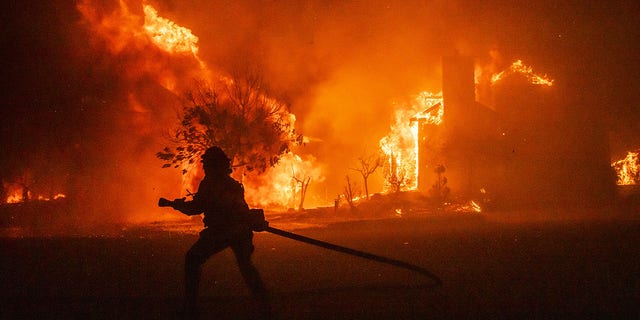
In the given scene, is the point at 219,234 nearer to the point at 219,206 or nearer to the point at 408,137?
the point at 219,206

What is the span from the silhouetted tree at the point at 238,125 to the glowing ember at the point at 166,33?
14.4 feet

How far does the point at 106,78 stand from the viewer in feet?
111

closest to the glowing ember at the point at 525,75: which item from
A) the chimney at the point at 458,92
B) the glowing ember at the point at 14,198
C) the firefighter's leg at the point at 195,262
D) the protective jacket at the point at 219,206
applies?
the chimney at the point at 458,92

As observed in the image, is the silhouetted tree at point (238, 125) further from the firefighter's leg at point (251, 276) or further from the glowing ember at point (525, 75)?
the glowing ember at point (525, 75)

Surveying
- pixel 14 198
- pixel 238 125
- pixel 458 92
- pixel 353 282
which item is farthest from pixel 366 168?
pixel 353 282

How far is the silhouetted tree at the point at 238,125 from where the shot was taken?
27.2 m

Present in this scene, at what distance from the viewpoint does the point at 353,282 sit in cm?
848

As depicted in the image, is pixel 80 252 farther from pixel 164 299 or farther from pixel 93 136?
pixel 93 136

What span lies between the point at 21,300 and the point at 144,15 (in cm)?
3057

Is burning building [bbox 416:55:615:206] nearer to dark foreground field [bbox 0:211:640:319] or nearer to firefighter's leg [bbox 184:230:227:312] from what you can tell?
dark foreground field [bbox 0:211:640:319]

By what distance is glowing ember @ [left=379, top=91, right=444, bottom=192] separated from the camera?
137ft

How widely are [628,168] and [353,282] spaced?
179 ft

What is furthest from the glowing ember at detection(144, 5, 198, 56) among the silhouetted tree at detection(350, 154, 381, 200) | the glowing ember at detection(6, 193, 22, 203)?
the glowing ember at detection(6, 193, 22, 203)

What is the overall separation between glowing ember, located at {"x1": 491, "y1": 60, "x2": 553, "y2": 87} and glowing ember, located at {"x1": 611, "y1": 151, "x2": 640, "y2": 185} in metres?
15.4
